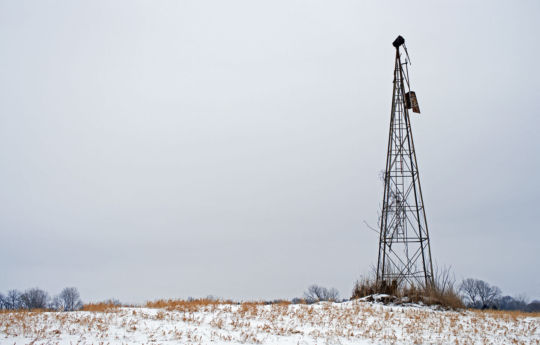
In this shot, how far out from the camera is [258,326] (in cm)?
989

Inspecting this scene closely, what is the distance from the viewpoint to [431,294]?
607 inches

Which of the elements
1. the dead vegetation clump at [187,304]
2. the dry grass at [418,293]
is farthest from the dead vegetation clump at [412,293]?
the dead vegetation clump at [187,304]

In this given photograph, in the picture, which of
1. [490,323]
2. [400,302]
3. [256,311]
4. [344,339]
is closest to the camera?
[344,339]

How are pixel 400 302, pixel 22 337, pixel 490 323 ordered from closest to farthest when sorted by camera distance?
pixel 22 337 → pixel 490 323 → pixel 400 302

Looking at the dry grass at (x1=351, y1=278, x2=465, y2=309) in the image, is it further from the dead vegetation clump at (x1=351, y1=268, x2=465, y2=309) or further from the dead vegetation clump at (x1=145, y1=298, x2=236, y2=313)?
the dead vegetation clump at (x1=145, y1=298, x2=236, y2=313)

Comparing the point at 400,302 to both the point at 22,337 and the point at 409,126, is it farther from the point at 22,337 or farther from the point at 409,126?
the point at 22,337

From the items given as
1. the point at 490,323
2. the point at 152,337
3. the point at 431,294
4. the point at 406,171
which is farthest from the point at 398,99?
the point at 152,337

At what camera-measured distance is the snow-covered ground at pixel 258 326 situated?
8648 millimetres

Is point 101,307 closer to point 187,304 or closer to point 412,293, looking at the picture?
point 187,304

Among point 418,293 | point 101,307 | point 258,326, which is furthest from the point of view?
point 418,293

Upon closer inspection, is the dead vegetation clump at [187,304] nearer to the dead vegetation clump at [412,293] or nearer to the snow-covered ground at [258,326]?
the snow-covered ground at [258,326]

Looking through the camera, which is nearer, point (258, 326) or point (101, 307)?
point (258, 326)

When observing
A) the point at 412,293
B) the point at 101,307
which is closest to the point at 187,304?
the point at 101,307

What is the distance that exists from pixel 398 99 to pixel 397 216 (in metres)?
6.12
